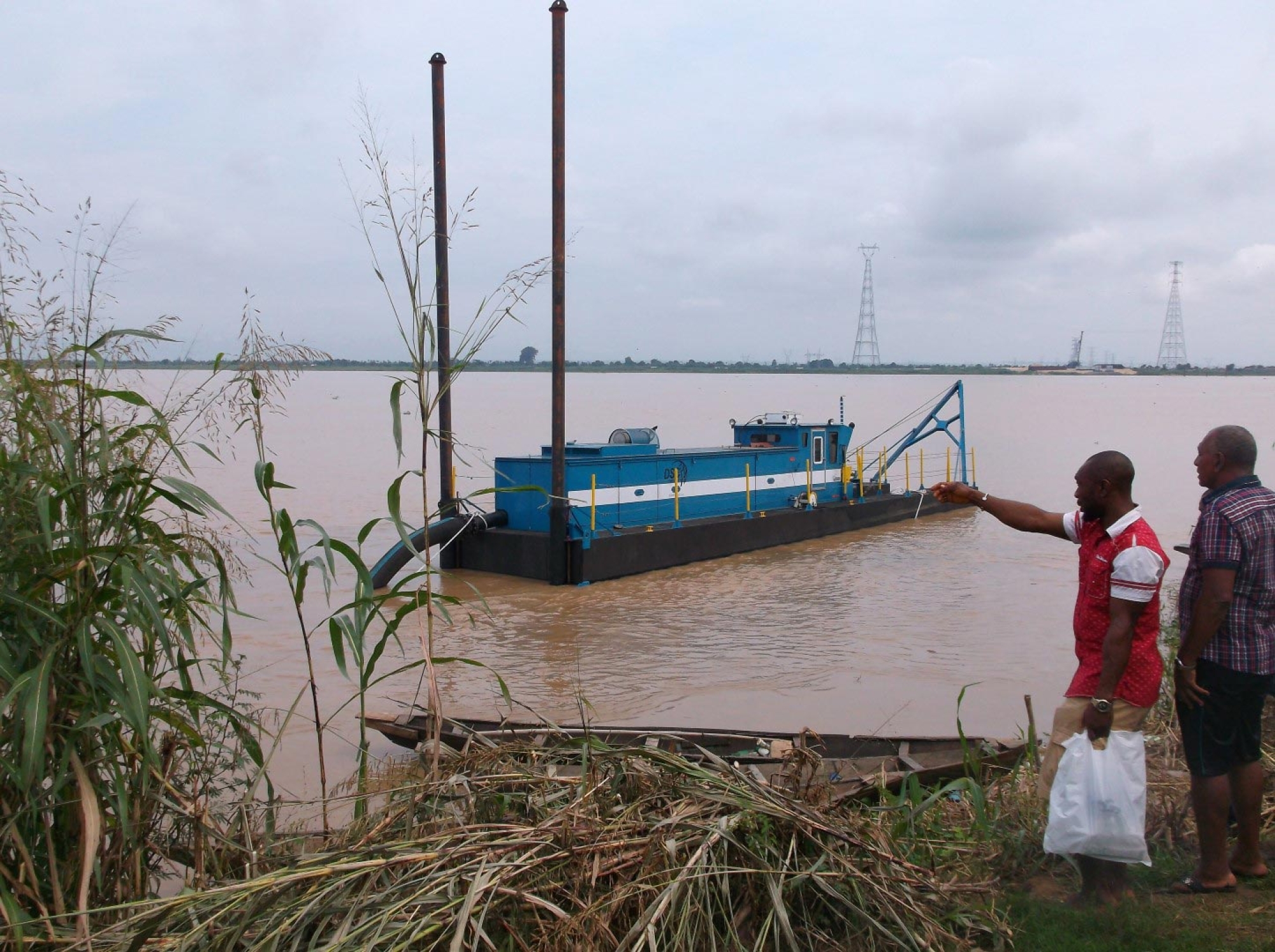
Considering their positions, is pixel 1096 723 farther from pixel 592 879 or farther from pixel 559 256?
pixel 559 256

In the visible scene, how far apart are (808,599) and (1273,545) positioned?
10.5 metres

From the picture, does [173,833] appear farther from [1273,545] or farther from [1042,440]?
[1042,440]

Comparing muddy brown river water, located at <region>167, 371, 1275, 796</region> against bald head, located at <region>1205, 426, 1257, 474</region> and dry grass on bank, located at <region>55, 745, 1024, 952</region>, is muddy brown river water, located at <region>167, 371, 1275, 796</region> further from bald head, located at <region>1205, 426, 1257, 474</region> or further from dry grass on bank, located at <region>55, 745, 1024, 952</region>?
bald head, located at <region>1205, 426, 1257, 474</region>

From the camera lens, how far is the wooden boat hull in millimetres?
5602

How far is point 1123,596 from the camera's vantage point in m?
3.72

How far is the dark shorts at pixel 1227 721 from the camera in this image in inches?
158

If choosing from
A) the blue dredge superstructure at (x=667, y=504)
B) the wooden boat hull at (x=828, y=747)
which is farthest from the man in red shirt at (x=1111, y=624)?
the blue dredge superstructure at (x=667, y=504)

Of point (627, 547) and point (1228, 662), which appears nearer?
point (1228, 662)

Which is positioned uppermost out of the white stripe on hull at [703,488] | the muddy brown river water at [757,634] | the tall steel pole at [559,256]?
the tall steel pole at [559,256]

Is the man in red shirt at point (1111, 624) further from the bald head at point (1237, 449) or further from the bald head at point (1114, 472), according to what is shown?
the bald head at point (1237, 449)

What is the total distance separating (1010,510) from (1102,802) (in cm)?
125

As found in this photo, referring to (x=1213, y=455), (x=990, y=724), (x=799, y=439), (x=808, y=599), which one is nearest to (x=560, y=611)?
(x=808, y=599)

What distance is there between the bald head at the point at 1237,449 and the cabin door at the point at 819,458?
52.7 feet

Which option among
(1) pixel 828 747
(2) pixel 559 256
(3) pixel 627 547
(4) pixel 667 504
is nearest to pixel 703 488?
(4) pixel 667 504
